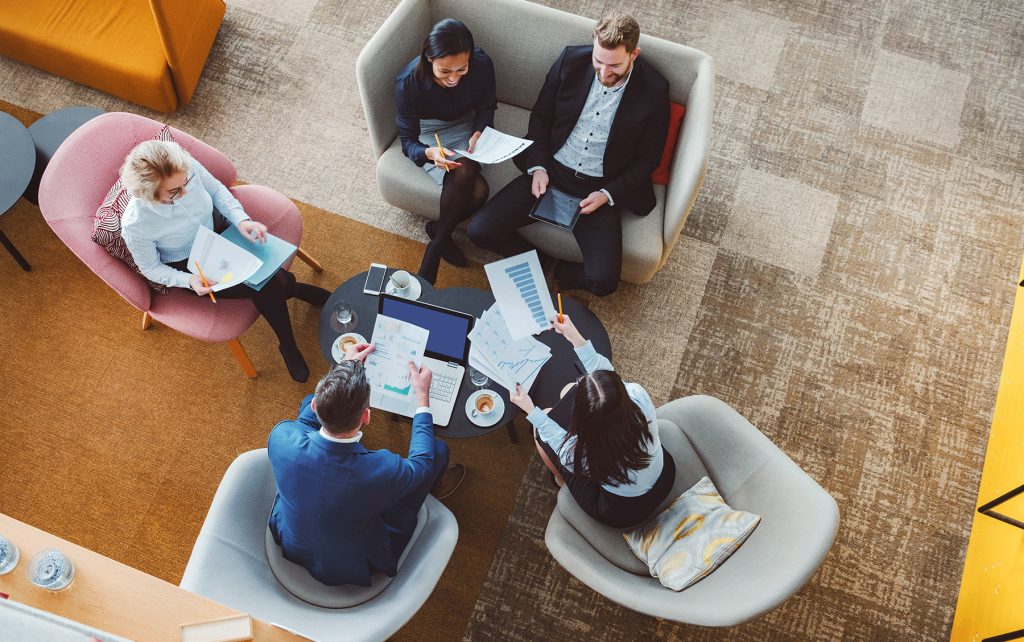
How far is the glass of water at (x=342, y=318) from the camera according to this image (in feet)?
8.95

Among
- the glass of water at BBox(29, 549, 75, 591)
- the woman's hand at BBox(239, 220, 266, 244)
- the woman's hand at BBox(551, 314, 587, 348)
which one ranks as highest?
the glass of water at BBox(29, 549, 75, 591)

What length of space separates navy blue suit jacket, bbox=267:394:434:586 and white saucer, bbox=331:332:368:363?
33cm

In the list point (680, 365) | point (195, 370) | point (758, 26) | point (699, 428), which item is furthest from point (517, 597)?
point (758, 26)

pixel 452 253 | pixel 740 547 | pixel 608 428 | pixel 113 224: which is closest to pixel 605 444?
pixel 608 428

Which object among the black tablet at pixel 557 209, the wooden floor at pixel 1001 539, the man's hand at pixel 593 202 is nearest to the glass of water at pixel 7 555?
the black tablet at pixel 557 209

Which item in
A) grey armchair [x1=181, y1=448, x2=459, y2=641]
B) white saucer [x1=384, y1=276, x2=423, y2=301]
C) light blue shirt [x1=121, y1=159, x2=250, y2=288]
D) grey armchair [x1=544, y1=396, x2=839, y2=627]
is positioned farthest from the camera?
white saucer [x1=384, y1=276, x2=423, y2=301]

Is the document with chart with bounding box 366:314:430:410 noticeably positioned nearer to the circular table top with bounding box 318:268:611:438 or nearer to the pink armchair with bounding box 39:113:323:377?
the circular table top with bounding box 318:268:611:438

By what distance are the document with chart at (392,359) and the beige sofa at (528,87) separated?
82 centimetres

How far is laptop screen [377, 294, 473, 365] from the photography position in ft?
8.74

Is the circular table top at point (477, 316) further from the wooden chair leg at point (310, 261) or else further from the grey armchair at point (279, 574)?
the wooden chair leg at point (310, 261)

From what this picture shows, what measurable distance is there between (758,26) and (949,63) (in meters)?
1.04

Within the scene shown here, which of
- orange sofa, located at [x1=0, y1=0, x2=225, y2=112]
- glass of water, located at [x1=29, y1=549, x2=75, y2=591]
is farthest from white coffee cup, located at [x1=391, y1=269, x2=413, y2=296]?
orange sofa, located at [x1=0, y1=0, x2=225, y2=112]

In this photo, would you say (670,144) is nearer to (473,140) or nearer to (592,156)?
(592,156)

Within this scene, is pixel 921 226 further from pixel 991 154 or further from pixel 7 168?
pixel 7 168
